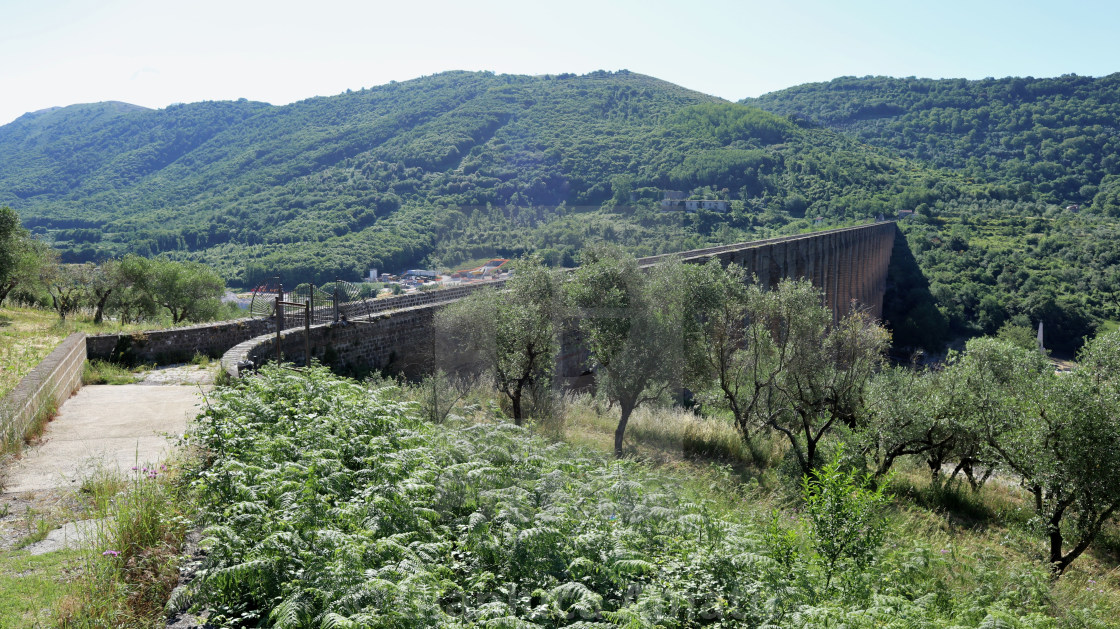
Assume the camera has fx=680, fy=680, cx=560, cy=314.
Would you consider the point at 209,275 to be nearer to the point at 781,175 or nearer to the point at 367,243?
the point at 367,243

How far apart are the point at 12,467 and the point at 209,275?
56.2ft

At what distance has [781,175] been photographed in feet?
214

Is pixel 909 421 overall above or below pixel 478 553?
below

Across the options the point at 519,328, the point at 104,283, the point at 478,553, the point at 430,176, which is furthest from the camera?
the point at 430,176

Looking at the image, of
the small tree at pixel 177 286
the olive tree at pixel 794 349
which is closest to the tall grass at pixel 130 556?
the olive tree at pixel 794 349

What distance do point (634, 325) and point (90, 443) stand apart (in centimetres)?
723

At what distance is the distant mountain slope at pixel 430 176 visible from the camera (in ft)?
142

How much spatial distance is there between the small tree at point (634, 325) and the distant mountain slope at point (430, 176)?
1680 cm

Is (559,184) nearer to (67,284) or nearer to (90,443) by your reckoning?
(67,284)

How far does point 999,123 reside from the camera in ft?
356

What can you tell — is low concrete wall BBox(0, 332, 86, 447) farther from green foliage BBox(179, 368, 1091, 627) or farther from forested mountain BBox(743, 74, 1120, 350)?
forested mountain BBox(743, 74, 1120, 350)

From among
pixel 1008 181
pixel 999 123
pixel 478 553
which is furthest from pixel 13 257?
pixel 999 123

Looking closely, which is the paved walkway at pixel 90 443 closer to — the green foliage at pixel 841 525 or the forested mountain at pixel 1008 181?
the green foliage at pixel 841 525

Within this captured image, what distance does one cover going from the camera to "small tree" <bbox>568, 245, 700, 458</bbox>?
1074 cm
